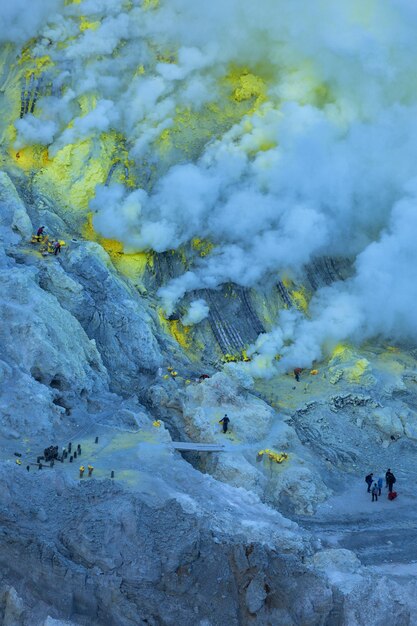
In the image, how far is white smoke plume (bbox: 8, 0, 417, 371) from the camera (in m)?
38.4

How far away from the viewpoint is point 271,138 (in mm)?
Result: 40562

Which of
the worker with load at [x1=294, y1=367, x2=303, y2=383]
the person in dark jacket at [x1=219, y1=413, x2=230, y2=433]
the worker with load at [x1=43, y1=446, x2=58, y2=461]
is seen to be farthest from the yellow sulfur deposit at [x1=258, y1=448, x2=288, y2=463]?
the worker with load at [x1=43, y1=446, x2=58, y2=461]

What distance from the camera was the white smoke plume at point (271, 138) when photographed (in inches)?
1512

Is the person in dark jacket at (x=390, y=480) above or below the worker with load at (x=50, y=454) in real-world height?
below

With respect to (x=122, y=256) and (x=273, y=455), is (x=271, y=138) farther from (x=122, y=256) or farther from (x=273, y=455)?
(x=273, y=455)

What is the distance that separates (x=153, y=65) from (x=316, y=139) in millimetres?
9342

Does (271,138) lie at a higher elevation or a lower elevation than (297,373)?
higher

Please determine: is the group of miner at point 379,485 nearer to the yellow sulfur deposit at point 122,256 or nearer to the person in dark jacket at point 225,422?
the person in dark jacket at point 225,422

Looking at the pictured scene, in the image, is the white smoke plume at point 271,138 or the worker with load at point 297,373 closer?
the worker with load at point 297,373

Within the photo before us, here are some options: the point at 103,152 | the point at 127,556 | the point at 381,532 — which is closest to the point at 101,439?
the point at 127,556

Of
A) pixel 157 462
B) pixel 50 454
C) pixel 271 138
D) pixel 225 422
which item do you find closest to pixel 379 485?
pixel 225 422

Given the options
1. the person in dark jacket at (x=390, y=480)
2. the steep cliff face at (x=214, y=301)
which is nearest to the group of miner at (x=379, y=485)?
the person in dark jacket at (x=390, y=480)

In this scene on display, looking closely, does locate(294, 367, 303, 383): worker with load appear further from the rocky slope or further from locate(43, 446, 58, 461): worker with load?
locate(43, 446, 58, 461): worker with load

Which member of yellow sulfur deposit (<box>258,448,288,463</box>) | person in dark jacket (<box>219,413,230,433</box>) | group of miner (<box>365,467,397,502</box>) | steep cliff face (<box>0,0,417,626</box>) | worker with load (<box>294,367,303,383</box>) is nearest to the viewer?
steep cliff face (<box>0,0,417,626</box>)
